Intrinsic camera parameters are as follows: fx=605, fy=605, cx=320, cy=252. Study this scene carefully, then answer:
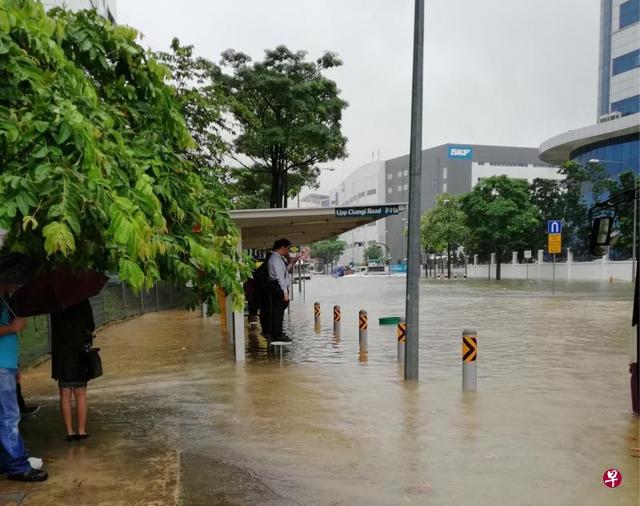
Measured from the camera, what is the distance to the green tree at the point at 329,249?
127062 millimetres

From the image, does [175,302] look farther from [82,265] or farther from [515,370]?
[82,265]

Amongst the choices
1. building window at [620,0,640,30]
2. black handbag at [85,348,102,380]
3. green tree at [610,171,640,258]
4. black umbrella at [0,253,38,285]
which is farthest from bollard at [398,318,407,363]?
building window at [620,0,640,30]

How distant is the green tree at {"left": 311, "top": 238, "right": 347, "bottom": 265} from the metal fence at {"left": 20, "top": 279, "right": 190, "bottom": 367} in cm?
9706

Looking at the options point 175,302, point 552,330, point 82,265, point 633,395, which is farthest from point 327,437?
point 175,302

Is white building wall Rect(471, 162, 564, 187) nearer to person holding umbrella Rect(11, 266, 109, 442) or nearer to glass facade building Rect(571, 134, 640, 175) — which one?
glass facade building Rect(571, 134, 640, 175)

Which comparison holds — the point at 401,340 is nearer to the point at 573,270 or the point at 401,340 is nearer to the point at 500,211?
the point at 500,211

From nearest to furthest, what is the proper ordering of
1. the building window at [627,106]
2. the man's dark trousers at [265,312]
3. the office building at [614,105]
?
the man's dark trousers at [265,312] < the office building at [614,105] < the building window at [627,106]

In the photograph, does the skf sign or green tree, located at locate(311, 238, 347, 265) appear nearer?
the skf sign

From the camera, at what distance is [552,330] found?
51.5ft

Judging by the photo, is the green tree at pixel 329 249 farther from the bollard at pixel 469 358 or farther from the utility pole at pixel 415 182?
the bollard at pixel 469 358

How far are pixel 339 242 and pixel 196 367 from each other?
121457mm

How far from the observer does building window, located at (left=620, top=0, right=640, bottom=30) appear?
196 ft

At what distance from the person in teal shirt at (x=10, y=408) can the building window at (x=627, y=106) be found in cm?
6779

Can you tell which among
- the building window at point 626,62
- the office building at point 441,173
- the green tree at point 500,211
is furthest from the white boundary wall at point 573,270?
the office building at point 441,173
